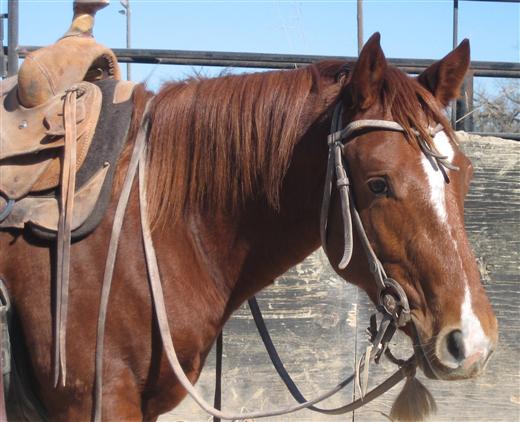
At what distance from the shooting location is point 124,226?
205 cm

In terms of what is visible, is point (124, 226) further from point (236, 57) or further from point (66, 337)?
point (236, 57)

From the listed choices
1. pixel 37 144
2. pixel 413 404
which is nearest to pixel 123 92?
pixel 37 144

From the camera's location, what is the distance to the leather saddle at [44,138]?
202 cm

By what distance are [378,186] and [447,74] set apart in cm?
46

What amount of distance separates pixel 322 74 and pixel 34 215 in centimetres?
98

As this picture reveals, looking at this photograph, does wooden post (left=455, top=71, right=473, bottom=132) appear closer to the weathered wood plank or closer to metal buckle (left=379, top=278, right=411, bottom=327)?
the weathered wood plank

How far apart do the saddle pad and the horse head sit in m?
0.67

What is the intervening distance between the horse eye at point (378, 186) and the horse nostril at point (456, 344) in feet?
1.38

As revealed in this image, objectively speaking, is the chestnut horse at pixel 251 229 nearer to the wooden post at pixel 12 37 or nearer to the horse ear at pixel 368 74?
the horse ear at pixel 368 74

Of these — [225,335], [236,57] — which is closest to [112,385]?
[225,335]

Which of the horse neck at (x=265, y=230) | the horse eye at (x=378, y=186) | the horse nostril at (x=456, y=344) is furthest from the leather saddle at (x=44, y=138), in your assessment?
the horse nostril at (x=456, y=344)

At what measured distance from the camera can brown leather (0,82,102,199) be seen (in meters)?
2.04

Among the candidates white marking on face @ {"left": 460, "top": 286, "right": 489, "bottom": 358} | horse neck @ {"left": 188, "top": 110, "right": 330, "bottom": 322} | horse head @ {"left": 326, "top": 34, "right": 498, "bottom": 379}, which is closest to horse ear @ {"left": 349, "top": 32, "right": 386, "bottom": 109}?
horse head @ {"left": 326, "top": 34, "right": 498, "bottom": 379}

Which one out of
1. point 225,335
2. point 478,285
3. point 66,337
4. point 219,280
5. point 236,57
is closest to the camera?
point 478,285
